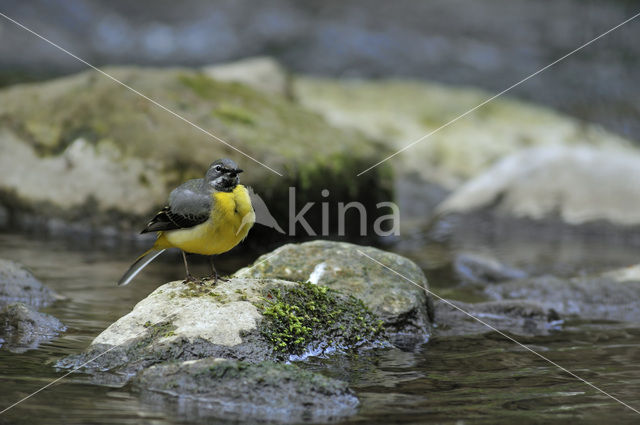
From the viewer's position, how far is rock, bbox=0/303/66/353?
5.62 metres

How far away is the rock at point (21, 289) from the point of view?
7043 mm

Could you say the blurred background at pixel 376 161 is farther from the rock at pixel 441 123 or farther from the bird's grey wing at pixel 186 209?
the bird's grey wing at pixel 186 209

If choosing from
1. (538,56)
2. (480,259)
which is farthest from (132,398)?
(538,56)

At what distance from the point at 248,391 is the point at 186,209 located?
1483 mm

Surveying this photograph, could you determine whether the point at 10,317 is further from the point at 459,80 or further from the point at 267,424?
the point at 459,80

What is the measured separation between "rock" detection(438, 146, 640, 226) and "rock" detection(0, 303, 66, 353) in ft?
27.0

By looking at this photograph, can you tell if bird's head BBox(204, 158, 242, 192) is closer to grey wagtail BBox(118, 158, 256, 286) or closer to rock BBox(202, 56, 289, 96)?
grey wagtail BBox(118, 158, 256, 286)

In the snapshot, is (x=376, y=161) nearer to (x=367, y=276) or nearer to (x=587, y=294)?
(x=587, y=294)

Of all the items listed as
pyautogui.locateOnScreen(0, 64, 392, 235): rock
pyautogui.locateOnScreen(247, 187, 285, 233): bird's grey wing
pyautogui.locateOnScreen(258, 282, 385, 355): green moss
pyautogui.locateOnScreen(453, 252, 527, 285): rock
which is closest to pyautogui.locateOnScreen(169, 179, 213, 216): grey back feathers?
pyautogui.locateOnScreen(258, 282, 385, 355): green moss

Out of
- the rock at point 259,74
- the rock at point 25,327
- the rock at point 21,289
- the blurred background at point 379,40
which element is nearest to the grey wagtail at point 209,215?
the rock at point 25,327

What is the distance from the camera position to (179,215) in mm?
5352

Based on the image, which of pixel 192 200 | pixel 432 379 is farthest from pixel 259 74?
pixel 432 379

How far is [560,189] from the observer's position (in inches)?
495

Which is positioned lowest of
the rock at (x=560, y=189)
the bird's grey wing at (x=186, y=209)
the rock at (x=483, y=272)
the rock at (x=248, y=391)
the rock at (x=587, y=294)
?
the rock at (x=248, y=391)
